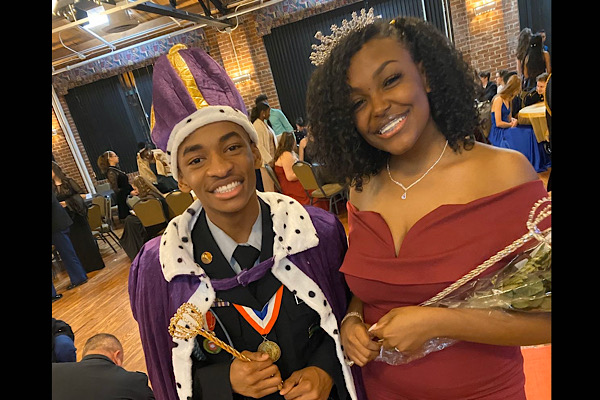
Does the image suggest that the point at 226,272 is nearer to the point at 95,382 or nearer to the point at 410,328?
the point at 410,328

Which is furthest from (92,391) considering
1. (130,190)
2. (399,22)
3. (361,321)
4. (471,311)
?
(130,190)

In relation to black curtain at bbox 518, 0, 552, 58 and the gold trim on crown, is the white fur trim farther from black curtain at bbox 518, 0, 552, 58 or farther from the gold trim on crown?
black curtain at bbox 518, 0, 552, 58

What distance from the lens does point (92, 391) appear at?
1615 millimetres

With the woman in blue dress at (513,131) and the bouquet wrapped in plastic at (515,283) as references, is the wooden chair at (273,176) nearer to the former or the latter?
the woman in blue dress at (513,131)

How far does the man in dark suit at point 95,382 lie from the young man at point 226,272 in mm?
604

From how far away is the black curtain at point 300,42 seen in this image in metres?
7.83

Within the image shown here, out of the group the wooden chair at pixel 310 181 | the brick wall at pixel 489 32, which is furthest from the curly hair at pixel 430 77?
the brick wall at pixel 489 32

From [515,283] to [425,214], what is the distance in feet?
0.94

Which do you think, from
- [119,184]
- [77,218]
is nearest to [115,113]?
[119,184]

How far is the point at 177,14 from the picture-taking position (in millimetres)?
6688
